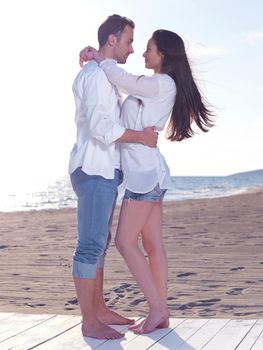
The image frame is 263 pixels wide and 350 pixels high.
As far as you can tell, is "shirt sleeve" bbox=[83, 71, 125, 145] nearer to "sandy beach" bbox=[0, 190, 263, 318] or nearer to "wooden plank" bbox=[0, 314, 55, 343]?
"wooden plank" bbox=[0, 314, 55, 343]

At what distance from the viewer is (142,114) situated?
4.60m

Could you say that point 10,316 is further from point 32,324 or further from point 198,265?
point 198,265

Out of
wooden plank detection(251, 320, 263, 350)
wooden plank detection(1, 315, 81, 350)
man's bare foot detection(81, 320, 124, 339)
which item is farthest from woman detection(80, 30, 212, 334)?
wooden plank detection(251, 320, 263, 350)

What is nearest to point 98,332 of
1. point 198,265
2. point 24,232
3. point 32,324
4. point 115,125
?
point 32,324

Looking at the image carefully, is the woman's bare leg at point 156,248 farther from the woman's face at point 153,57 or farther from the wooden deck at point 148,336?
the woman's face at point 153,57

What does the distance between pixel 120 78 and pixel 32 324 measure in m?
1.56

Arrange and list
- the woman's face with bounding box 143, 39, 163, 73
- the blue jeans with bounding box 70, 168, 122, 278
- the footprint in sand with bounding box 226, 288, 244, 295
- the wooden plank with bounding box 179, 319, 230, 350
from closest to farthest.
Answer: the wooden plank with bounding box 179, 319, 230, 350 → the blue jeans with bounding box 70, 168, 122, 278 → the woman's face with bounding box 143, 39, 163, 73 → the footprint in sand with bounding box 226, 288, 244, 295

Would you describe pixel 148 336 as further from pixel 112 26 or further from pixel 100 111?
pixel 112 26

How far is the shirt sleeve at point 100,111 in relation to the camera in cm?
434

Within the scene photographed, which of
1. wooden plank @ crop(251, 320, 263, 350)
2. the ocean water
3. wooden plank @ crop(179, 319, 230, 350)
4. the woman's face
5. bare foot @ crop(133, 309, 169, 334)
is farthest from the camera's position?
the ocean water

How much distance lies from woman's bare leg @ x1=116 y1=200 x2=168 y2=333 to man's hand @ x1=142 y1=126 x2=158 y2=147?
13.3 inches

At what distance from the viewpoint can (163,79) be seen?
4570 millimetres

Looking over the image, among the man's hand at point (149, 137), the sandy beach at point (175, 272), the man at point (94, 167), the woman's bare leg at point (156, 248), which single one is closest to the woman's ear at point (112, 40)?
the man at point (94, 167)

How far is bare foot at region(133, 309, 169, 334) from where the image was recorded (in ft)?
15.0
